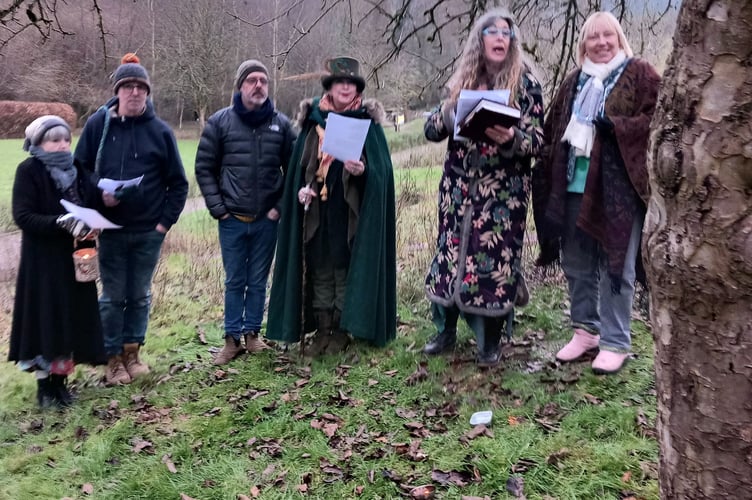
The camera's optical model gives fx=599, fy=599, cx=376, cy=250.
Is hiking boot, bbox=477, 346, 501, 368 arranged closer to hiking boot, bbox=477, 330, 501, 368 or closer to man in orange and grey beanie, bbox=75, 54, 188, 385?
hiking boot, bbox=477, 330, 501, 368

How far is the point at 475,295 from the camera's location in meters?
3.99

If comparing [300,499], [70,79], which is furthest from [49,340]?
[70,79]

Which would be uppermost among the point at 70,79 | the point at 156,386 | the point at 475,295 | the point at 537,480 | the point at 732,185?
the point at 70,79

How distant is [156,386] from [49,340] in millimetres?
861

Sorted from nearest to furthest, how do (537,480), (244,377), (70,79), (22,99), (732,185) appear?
(732,185) < (537,480) < (244,377) < (70,79) < (22,99)

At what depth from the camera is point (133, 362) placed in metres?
4.82

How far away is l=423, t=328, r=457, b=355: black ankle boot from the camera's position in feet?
14.8

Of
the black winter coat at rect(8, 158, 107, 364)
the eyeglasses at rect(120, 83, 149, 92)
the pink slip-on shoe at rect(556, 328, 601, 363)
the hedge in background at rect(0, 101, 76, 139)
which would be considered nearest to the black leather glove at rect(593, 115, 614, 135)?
the pink slip-on shoe at rect(556, 328, 601, 363)

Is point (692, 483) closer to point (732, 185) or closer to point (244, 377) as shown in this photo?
point (732, 185)

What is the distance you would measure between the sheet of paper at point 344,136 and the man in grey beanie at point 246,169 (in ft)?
2.14

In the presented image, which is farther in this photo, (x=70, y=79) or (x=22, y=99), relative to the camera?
(x=22, y=99)

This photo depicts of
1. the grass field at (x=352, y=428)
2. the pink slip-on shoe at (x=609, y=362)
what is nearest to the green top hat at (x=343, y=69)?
the grass field at (x=352, y=428)

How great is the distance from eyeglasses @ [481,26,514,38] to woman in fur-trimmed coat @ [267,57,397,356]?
980mm

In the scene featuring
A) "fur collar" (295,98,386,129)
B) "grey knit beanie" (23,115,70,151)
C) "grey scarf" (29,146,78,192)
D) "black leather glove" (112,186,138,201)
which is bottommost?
"black leather glove" (112,186,138,201)
